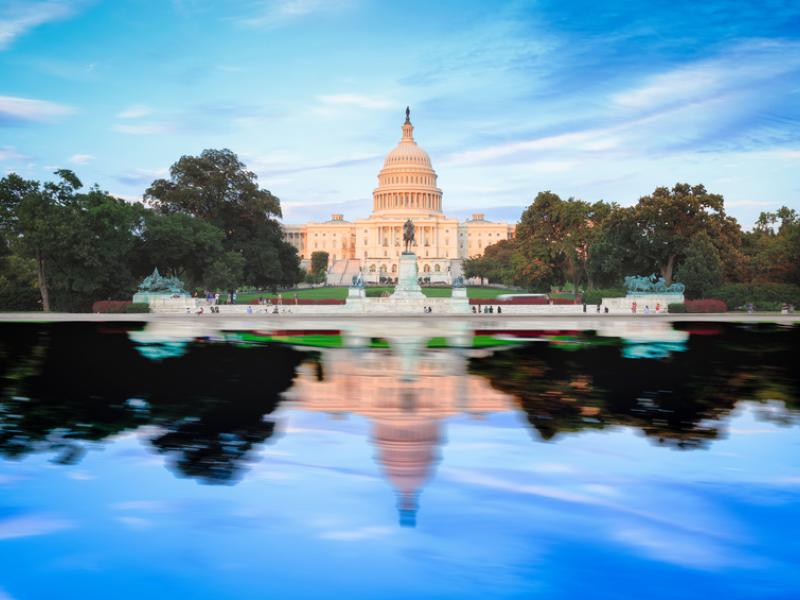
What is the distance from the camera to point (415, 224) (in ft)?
520

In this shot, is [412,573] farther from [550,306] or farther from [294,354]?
[550,306]

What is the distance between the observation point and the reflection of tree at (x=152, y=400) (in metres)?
10.2

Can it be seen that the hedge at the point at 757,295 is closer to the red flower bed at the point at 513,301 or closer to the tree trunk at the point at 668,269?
the tree trunk at the point at 668,269

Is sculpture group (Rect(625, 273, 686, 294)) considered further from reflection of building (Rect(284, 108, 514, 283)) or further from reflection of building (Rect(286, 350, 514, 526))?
reflection of building (Rect(284, 108, 514, 283))

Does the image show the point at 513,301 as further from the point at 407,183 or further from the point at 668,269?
the point at 407,183

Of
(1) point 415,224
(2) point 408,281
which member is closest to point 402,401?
(2) point 408,281

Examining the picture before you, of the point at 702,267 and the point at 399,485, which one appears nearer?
the point at 399,485

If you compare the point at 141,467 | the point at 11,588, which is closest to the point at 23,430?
the point at 141,467

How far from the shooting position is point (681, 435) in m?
11.0

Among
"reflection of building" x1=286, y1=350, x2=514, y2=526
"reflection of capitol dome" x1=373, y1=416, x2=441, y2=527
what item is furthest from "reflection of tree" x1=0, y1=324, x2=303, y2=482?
"reflection of capitol dome" x1=373, y1=416, x2=441, y2=527

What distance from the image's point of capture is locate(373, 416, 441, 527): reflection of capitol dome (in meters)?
8.19

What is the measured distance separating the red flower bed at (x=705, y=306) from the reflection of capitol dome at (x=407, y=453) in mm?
39103

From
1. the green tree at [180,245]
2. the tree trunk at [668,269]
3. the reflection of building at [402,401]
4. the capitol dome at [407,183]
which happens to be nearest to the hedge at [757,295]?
the tree trunk at [668,269]

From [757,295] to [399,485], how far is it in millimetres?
47400
